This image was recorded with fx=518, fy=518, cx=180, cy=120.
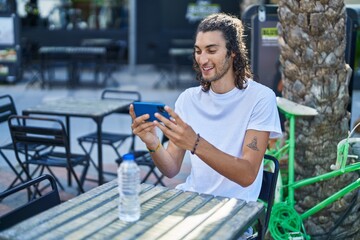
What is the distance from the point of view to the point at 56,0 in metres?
15.4

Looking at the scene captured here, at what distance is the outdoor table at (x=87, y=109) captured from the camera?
482 cm

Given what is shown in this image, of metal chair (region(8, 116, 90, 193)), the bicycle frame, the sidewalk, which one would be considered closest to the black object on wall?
the sidewalk

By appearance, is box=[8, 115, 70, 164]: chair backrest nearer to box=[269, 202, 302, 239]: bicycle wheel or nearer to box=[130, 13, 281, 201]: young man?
box=[130, 13, 281, 201]: young man

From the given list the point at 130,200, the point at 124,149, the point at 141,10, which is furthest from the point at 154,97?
the point at 130,200

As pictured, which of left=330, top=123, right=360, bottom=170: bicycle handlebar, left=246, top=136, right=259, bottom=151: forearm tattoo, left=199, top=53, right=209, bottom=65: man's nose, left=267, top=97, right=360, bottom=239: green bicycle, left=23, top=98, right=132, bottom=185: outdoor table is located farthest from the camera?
left=23, top=98, right=132, bottom=185: outdoor table

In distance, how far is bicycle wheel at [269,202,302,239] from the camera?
11.8ft

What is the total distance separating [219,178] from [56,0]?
45.0ft

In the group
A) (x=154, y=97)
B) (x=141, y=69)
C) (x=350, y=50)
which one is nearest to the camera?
(x=350, y=50)

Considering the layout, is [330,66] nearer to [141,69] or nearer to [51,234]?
[51,234]

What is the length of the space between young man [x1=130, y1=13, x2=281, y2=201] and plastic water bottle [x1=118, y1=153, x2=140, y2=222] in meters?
0.43

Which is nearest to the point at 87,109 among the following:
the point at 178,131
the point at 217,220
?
the point at 178,131

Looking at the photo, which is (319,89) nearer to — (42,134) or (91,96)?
(42,134)

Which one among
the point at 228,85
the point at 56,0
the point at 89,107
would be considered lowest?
the point at 89,107

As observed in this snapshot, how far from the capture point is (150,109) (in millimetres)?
2508
